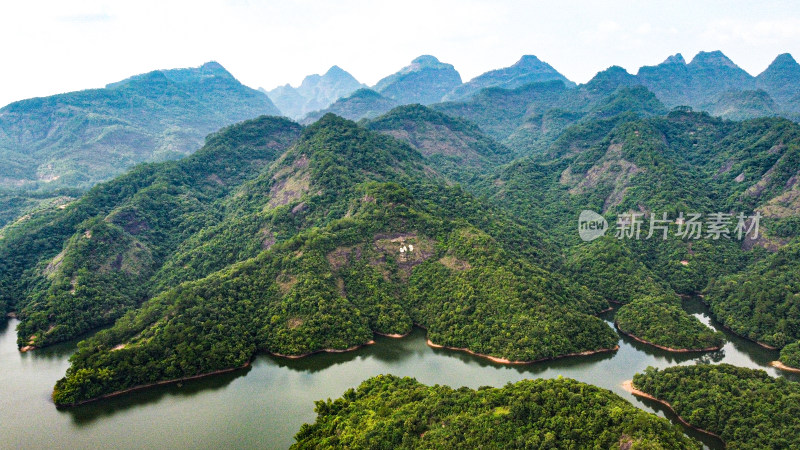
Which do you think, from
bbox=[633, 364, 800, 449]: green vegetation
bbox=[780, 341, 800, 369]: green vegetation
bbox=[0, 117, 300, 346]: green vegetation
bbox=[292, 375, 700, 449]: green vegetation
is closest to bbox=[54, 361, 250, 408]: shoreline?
bbox=[292, 375, 700, 449]: green vegetation

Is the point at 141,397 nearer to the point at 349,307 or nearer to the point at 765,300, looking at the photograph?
the point at 349,307

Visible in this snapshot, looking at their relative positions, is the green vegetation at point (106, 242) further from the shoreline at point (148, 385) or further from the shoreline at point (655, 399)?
the shoreline at point (655, 399)

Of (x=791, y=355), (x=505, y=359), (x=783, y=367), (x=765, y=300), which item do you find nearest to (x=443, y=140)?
(x=765, y=300)

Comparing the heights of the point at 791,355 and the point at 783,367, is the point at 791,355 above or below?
above

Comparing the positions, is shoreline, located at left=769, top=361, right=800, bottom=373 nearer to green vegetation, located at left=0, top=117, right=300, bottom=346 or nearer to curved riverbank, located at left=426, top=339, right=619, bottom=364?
curved riverbank, located at left=426, top=339, right=619, bottom=364

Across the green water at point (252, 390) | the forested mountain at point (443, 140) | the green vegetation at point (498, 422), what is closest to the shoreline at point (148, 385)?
the green water at point (252, 390)
